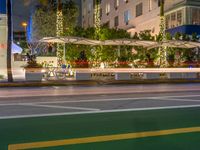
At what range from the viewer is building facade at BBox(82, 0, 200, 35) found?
40.8 m

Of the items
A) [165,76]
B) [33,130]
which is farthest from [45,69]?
[33,130]

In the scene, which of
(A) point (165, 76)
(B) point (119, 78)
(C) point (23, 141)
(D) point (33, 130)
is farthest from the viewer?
(A) point (165, 76)

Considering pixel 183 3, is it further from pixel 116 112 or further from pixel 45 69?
pixel 116 112

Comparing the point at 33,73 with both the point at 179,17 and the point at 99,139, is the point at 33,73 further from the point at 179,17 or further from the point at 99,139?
the point at 179,17

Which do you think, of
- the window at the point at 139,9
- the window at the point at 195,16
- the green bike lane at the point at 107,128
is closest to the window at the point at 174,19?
the window at the point at 195,16

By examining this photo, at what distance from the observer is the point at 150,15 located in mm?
48000

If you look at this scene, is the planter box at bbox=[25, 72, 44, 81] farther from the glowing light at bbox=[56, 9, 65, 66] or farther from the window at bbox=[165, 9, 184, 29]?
the window at bbox=[165, 9, 184, 29]

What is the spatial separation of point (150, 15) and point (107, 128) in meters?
41.3

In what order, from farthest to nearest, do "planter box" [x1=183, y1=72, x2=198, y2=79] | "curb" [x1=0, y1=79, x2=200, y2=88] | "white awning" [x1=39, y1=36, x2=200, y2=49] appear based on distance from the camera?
"planter box" [x1=183, y1=72, x2=198, y2=79], "white awning" [x1=39, y1=36, x2=200, y2=49], "curb" [x1=0, y1=79, x2=200, y2=88]

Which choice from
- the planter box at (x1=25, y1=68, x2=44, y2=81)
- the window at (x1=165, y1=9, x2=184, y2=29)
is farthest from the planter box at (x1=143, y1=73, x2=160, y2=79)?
the window at (x1=165, y1=9, x2=184, y2=29)

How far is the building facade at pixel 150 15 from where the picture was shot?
4084 centimetres

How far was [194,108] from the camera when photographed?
11.5 metres

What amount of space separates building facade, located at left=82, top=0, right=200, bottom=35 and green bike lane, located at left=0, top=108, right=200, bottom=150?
31.7 metres

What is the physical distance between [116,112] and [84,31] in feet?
92.2
